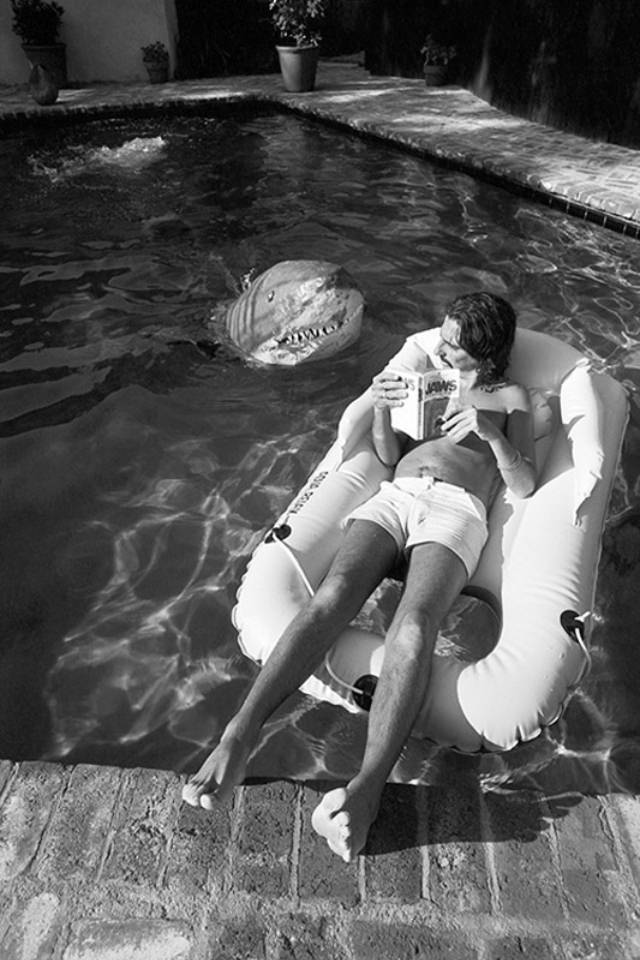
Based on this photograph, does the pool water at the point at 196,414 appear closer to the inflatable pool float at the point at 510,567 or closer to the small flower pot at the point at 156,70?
the inflatable pool float at the point at 510,567

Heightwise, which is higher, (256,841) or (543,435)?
(543,435)

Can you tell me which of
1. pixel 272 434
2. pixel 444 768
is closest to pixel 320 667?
pixel 444 768

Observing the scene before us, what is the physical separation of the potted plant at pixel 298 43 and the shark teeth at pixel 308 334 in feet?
35.8

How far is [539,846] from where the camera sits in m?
2.70

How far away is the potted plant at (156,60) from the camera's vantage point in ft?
51.5

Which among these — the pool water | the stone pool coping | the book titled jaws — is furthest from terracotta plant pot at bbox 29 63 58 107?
the book titled jaws

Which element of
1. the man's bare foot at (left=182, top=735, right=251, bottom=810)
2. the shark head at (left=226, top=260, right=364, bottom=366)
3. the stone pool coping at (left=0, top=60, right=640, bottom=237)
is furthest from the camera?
the stone pool coping at (left=0, top=60, right=640, bottom=237)

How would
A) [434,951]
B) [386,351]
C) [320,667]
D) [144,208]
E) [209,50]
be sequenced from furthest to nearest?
[209,50], [144,208], [386,351], [320,667], [434,951]

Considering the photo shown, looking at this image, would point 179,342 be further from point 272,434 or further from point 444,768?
point 444,768

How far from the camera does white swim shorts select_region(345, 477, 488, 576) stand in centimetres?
347

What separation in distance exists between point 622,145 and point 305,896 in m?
10.6

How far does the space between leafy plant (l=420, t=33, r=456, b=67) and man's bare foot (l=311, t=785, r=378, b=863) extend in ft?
49.2

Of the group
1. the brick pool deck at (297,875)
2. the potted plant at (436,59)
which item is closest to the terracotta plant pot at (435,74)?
Result: the potted plant at (436,59)

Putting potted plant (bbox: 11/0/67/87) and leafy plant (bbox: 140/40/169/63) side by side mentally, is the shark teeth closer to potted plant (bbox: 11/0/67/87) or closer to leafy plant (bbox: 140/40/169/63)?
potted plant (bbox: 11/0/67/87)
